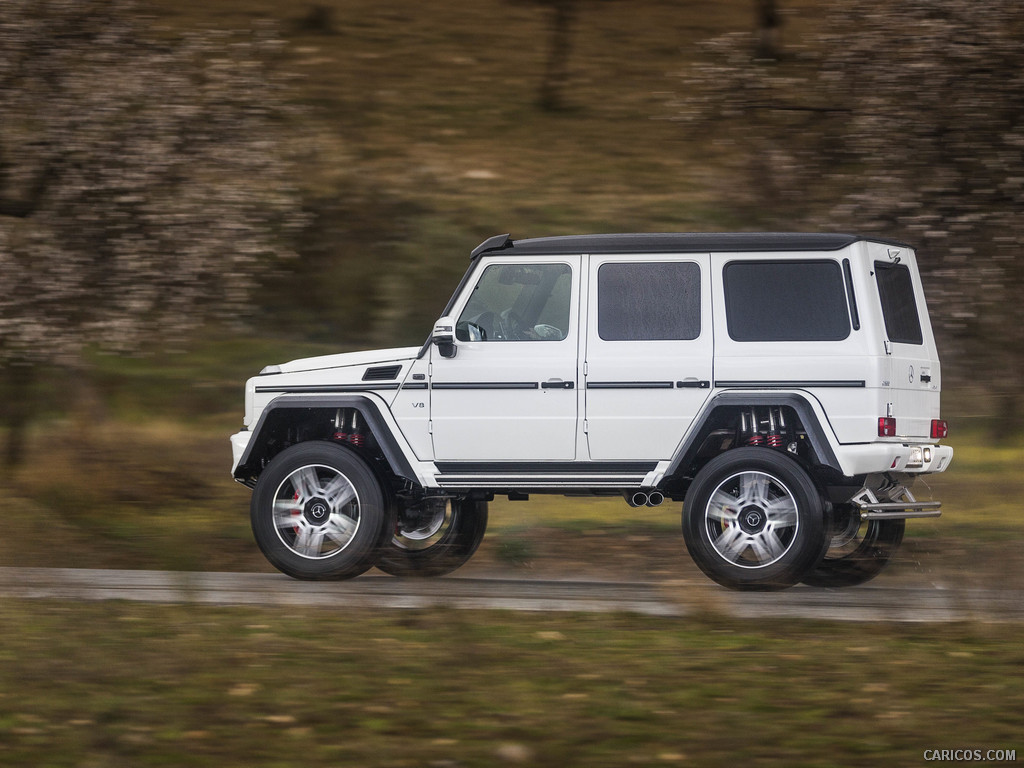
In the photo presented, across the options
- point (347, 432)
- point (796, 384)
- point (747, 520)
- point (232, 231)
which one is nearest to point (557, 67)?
point (232, 231)

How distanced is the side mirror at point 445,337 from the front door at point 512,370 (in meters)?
0.05

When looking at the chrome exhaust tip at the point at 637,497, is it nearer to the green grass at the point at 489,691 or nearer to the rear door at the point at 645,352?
the rear door at the point at 645,352

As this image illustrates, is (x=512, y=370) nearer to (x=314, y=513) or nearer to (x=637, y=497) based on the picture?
(x=637, y=497)

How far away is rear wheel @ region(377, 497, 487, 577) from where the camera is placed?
1073 centimetres

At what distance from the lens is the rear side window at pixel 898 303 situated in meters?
9.58

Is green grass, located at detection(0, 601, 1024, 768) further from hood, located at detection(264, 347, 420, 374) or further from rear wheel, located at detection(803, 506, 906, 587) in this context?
rear wheel, located at detection(803, 506, 906, 587)

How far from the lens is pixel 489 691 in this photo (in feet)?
20.3

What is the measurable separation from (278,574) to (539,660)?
423 cm

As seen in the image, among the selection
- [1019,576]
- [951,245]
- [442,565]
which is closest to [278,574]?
[442,565]

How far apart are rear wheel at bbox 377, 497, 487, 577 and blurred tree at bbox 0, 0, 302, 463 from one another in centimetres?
511

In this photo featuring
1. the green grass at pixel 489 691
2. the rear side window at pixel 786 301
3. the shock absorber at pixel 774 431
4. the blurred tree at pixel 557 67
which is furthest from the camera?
the blurred tree at pixel 557 67

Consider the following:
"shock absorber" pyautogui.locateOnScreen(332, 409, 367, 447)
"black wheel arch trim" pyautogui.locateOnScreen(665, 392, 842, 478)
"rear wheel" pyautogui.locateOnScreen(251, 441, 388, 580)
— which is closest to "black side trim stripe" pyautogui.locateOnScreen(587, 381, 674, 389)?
"black wheel arch trim" pyautogui.locateOnScreen(665, 392, 842, 478)

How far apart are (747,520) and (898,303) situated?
1.81 metres

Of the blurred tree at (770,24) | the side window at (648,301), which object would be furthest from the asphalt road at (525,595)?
the blurred tree at (770,24)
